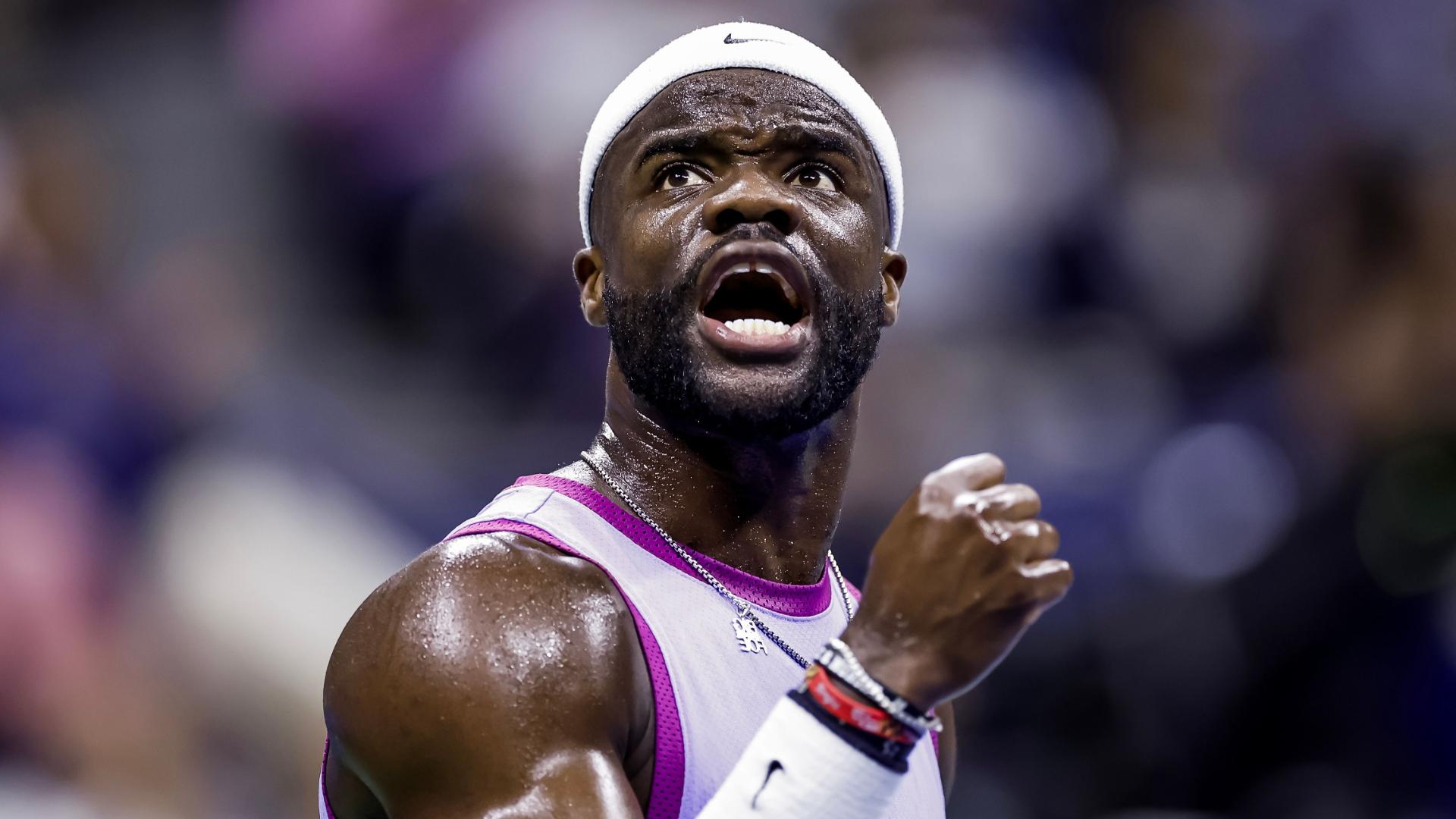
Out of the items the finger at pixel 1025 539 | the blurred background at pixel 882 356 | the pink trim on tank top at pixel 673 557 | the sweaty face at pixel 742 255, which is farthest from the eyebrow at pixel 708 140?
the blurred background at pixel 882 356

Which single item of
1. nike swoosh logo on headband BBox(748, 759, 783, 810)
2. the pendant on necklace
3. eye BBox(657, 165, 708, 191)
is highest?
eye BBox(657, 165, 708, 191)

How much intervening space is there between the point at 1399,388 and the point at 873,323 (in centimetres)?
285

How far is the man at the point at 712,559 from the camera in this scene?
228 cm

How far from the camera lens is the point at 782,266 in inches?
113

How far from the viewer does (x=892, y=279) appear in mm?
3365

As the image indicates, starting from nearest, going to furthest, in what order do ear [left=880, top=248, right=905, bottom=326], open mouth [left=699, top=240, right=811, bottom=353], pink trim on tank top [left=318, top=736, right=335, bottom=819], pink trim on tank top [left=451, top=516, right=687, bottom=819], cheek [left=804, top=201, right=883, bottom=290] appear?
pink trim on tank top [left=451, top=516, right=687, bottom=819] → pink trim on tank top [left=318, top=736, right=335, bottom=819] → open mouth [left=699, top=240, right=811, bottom=353] → cheek [left=804, top=201, right=883, bottom=290] → ear [left=880, top=248, right=905, bottom=326]

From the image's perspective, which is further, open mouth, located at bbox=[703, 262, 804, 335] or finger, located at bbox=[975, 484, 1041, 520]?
open mouth, located at bbox=[703, 262, 804, 335]

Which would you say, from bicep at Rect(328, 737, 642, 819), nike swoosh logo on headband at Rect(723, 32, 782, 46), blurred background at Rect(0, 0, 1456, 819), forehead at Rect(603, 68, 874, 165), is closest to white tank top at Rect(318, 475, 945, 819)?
bicep at Rect(328, 737, 642, 819)

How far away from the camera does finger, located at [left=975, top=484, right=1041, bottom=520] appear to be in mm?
2346

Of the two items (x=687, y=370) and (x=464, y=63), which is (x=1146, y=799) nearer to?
(x=687, y=370)

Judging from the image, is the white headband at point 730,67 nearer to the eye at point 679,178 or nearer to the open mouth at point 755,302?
the eye at point 679,178

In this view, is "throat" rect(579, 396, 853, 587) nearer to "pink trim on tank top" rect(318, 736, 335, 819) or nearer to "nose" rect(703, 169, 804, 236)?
"nose" rect(703, 169, 804, 236)

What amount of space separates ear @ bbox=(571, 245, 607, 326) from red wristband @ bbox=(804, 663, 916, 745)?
1125 millimetres

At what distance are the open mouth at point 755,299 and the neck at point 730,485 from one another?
0.70ft
